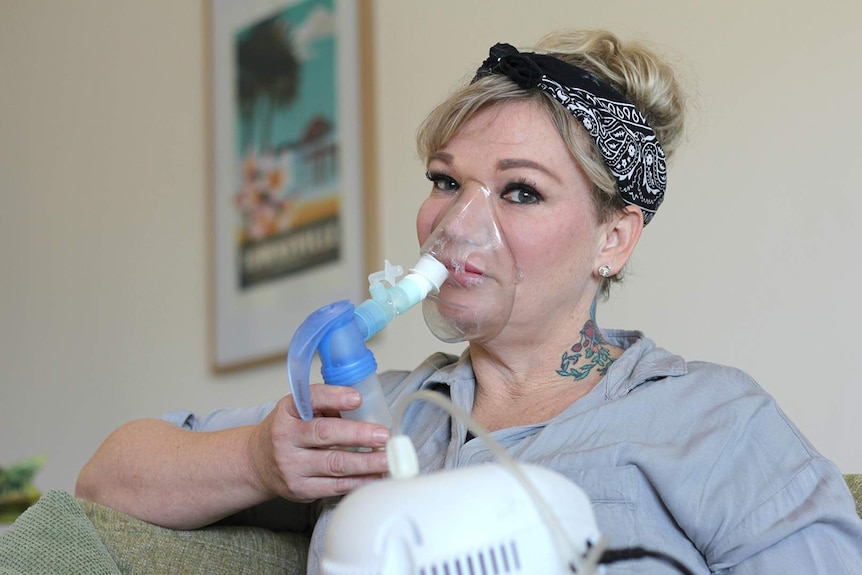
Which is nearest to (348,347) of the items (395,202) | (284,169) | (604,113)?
(604,113)

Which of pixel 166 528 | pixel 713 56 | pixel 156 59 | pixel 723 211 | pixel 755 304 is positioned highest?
pixel 156 59

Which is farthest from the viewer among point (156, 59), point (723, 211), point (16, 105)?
point (16, 105)

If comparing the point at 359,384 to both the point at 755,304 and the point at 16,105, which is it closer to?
the point at 755,304

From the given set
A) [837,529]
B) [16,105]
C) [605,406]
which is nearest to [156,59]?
[16,105]

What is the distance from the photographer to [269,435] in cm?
122

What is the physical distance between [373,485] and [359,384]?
341 mm

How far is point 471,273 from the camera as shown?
1281 mm

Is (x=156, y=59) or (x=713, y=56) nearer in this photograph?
(x=713, y=56)

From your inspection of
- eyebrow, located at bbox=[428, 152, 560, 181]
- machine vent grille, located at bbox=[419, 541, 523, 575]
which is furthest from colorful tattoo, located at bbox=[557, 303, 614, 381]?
machine vent grille, located at bbox=[419, 541, 523, 575]

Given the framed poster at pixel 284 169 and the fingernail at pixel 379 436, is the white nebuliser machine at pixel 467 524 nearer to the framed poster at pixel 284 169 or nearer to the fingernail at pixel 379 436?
the fingernail at pixel 379 436

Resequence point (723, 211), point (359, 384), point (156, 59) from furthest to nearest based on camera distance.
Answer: point (156, 59), point (723, 211), point (359, 384)

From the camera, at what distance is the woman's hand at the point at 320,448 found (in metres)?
1.10

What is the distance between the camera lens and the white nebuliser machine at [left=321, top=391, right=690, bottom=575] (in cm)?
68

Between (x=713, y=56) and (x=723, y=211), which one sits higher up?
(x=713, y=56)
